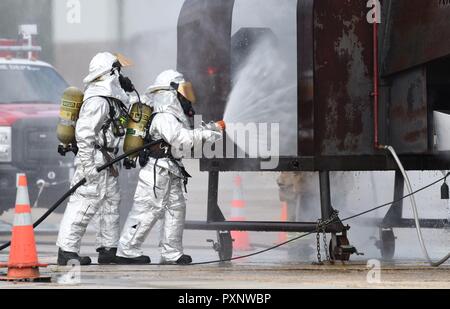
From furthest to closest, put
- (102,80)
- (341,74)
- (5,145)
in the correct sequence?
1. (5,145)
2. (102,80)
3. (341,74)

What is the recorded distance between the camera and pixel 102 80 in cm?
Answer: 1098

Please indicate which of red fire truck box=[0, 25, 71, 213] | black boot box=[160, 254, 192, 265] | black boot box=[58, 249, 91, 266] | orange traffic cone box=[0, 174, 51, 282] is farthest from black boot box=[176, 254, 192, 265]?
red fire truck box=[0, 25, 71, 213]

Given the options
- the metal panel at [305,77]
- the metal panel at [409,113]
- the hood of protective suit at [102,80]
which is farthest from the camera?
the hood of protective suit at [102,80]

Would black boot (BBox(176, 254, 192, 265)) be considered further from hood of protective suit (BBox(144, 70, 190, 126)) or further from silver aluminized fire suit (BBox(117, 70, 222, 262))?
hood of protective suit (BBox(144, 70, 190, 126))

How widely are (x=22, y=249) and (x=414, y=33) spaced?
3218mm

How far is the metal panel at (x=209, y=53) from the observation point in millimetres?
11703

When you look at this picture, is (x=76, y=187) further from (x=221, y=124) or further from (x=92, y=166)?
(x=221, y=124)

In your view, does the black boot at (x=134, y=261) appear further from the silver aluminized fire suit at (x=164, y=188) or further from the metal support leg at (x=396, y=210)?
the metal support leg at (x=396, y=210)

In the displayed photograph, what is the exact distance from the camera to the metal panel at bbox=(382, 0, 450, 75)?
9766 millimetres

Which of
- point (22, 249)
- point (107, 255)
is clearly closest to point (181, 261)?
point (107, 255)

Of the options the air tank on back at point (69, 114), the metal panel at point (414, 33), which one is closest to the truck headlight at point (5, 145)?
the air tank on back at point (69, 114)

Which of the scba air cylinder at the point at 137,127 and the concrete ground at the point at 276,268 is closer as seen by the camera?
the concrete ground at the point at 276,268

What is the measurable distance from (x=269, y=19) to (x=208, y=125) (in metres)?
1.20
